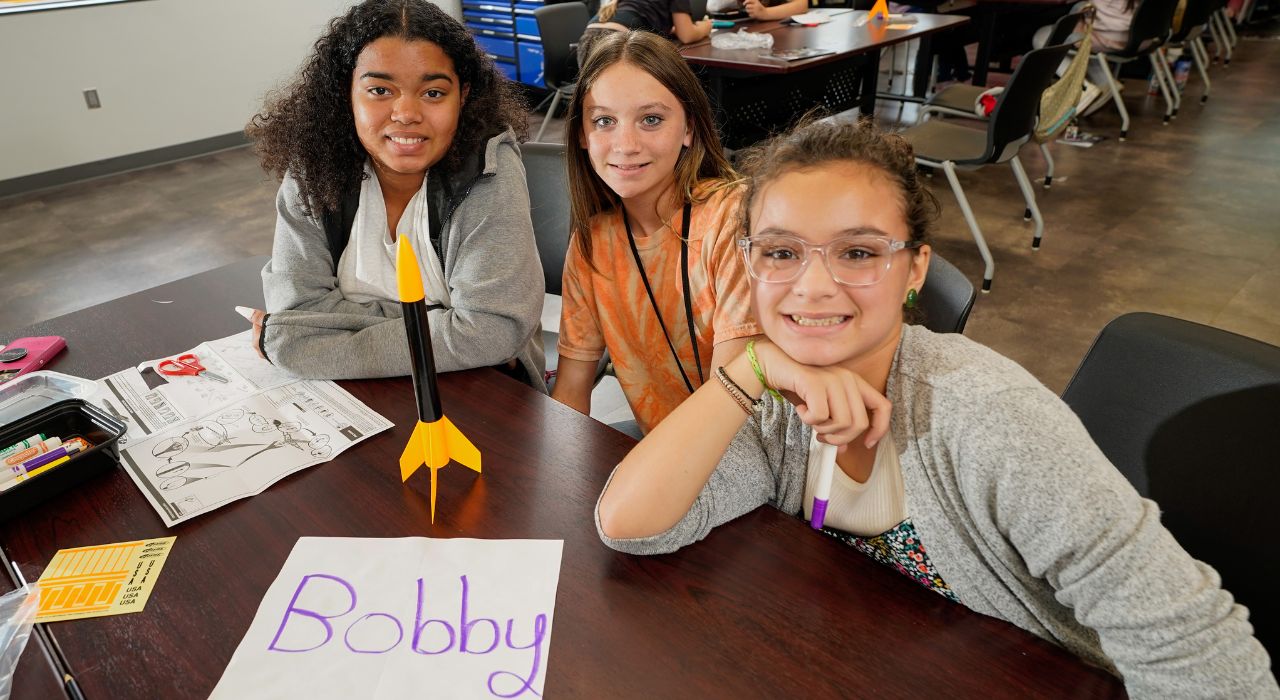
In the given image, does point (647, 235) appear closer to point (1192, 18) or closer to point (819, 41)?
point (819, 41)

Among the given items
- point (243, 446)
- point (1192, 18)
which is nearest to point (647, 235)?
point (243, 446)

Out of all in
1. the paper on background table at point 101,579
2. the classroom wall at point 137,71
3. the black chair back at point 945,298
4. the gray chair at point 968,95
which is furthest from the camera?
the classroom wall at point 137,71

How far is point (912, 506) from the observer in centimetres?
80

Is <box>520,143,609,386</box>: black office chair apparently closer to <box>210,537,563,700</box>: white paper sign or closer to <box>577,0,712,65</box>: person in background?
<box>210,537,563,700</box>: white paper sign

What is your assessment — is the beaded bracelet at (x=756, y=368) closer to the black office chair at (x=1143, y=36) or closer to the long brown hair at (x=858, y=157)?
the long brown hair at (x=858, y=157)

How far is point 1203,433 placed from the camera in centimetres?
86

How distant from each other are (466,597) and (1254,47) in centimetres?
931

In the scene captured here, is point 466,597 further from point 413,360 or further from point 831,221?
point 831,221

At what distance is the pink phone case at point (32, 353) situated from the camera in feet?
3.95

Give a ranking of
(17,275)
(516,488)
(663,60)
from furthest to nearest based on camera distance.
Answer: (17,275), (663,60), (516,488)

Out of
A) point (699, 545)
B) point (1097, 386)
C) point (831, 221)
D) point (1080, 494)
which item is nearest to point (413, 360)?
point (699, 545)

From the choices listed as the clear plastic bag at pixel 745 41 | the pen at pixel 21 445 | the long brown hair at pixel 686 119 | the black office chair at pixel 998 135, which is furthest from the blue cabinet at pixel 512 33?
the pen at pixel 21 445

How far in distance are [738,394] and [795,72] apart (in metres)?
3.33

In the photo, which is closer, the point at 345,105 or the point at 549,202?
the point at 345,105
